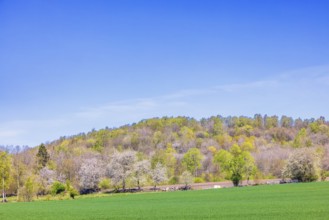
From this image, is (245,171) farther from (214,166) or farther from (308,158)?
(214,166)

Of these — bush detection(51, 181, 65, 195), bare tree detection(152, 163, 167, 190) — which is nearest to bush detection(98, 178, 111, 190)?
bare tree detection(152, 163, 167, 190)

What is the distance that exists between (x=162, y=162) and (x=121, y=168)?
19441 millimetres

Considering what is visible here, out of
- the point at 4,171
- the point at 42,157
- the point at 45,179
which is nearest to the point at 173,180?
the point at 45,179

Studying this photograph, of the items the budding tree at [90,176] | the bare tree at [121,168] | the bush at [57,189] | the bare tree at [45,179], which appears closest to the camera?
the bush at [57,189]

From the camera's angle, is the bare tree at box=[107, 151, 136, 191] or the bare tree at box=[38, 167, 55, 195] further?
the bare tree at box=[107, 151, 136, 191]

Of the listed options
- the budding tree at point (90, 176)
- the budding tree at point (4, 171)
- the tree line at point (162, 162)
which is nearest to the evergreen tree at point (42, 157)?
the tree line at point (162, 162)

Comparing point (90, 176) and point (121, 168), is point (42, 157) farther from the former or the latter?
point (121, 168)

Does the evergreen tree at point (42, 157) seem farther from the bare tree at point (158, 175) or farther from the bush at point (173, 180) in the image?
the bush at point (173, 180)

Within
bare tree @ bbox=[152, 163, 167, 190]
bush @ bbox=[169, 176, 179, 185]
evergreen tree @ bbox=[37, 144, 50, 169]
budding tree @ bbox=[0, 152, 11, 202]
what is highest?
evergreen tree @ bbox=[37, 144, 50, 169]

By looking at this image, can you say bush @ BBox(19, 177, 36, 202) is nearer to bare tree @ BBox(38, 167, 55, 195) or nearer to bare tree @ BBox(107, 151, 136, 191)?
bare tree @ BBox(38, 167, 55, 195)

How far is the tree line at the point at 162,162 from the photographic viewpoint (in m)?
92.9

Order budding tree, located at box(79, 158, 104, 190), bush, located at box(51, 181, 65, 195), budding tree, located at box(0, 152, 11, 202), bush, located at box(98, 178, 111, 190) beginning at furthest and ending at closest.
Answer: budding tree, located at box(79, 158, 104, 190), bush, located at box(98, 178, 111, 190), budding tree, located at box(0, 152, 11, 202), bush, located at box(51, 181, 65, 195)

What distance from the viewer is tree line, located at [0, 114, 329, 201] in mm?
92938

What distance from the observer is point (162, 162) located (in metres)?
122
